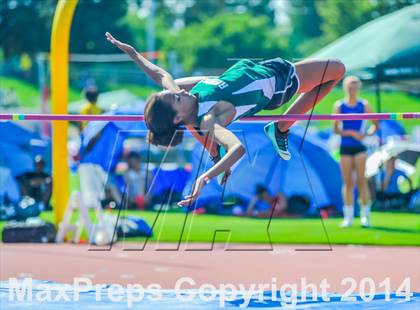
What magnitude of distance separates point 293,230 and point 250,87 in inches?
203

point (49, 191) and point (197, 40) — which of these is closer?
point (49, 191)

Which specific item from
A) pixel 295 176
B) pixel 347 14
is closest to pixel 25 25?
pixel 347 14

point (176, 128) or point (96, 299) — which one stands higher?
point (176, 128)

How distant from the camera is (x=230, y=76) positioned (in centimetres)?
585

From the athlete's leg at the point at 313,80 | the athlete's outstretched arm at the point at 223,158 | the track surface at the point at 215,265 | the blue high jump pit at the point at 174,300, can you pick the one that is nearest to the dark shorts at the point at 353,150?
the track surface at the point at 215,265

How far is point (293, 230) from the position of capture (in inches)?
425

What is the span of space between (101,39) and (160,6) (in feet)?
72.3

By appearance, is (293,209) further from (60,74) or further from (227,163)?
(227,163)

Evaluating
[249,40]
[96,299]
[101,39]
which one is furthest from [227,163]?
[249,40]

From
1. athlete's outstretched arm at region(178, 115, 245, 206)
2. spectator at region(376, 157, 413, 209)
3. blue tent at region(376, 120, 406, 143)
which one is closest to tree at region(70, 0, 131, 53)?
blue tent at region(376, 120, 406, 143)

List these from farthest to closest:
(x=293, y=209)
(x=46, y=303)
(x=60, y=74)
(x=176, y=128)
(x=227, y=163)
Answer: (x=293, y=209), (x=60, y=74), (x=46, y=303), (x=176, y=128), (x=227, y=163)

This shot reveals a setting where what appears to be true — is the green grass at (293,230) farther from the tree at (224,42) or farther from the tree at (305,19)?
the tree at (305,19)

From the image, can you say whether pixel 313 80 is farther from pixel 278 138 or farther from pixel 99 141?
pixel 99 141

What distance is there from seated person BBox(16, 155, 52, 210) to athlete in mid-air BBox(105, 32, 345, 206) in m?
7.27
